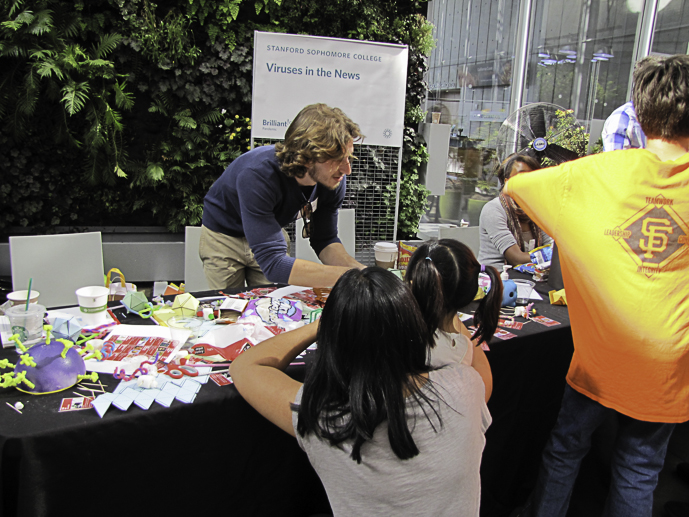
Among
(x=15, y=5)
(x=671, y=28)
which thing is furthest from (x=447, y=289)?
(x=671, y=28)

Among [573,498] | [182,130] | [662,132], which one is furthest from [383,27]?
[573,498]

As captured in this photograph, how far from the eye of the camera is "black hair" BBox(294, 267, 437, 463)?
0.78 meters

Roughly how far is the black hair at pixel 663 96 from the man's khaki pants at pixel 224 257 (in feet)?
5.35

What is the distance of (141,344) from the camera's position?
1547 millimetres

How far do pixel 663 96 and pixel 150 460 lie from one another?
1.64 m

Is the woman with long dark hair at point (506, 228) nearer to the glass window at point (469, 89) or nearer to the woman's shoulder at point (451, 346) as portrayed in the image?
the woman's shoulder at point (451, 346)

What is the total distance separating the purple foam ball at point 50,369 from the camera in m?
1.25

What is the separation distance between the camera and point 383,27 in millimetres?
4891

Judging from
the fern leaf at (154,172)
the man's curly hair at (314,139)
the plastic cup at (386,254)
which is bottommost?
the plastic cup at (386,254)

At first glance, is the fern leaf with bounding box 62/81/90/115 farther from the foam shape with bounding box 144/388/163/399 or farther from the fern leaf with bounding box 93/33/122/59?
the foam shape with bounding box 144/388/163/399

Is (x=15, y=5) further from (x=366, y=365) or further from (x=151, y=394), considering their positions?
(x=366, y=365)

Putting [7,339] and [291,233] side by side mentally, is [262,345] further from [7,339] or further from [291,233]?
[291,233]

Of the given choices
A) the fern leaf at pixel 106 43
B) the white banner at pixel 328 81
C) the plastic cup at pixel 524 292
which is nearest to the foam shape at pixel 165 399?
the plastic cup at pixel 524 292

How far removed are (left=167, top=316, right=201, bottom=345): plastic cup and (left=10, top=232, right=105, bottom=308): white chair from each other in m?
1.03
